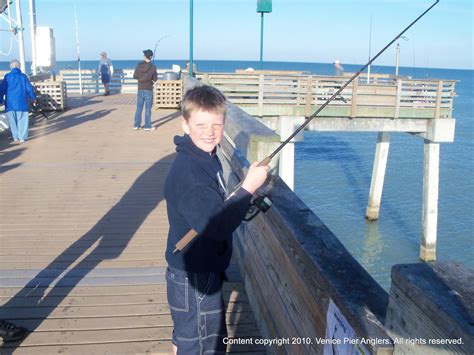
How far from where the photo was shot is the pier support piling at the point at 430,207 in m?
15.9

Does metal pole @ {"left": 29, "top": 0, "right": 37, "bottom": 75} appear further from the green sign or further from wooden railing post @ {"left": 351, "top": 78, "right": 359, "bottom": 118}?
wooden railing post @ {"left": 351, "top": 78, "right": 359, "bottom": 118}

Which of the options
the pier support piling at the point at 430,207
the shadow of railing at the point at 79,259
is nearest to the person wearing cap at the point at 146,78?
the shadow of railing at the point at 79,259

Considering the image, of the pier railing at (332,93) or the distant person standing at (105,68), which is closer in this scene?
the pier railing at (332,93)

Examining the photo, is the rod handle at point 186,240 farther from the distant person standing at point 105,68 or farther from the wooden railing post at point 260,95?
the distant person standing at point 105,68

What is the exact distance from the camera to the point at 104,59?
21.5 metres

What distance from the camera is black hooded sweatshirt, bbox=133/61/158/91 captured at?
12141 mm

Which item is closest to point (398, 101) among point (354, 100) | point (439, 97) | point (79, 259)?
point (439, 97)

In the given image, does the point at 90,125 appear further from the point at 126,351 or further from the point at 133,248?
the point at 126,351

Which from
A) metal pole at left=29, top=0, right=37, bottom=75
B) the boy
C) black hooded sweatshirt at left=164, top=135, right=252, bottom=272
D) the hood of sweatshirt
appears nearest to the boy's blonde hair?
the boy

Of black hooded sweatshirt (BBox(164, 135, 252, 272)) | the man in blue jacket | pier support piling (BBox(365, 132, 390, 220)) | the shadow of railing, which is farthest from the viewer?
pier support piling (BBox(365, 132, 390, 220))

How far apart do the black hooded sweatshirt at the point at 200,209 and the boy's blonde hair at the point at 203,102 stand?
0.15m

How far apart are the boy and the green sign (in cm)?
1744

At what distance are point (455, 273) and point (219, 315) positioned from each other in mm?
1524

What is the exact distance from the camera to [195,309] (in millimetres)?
2527
